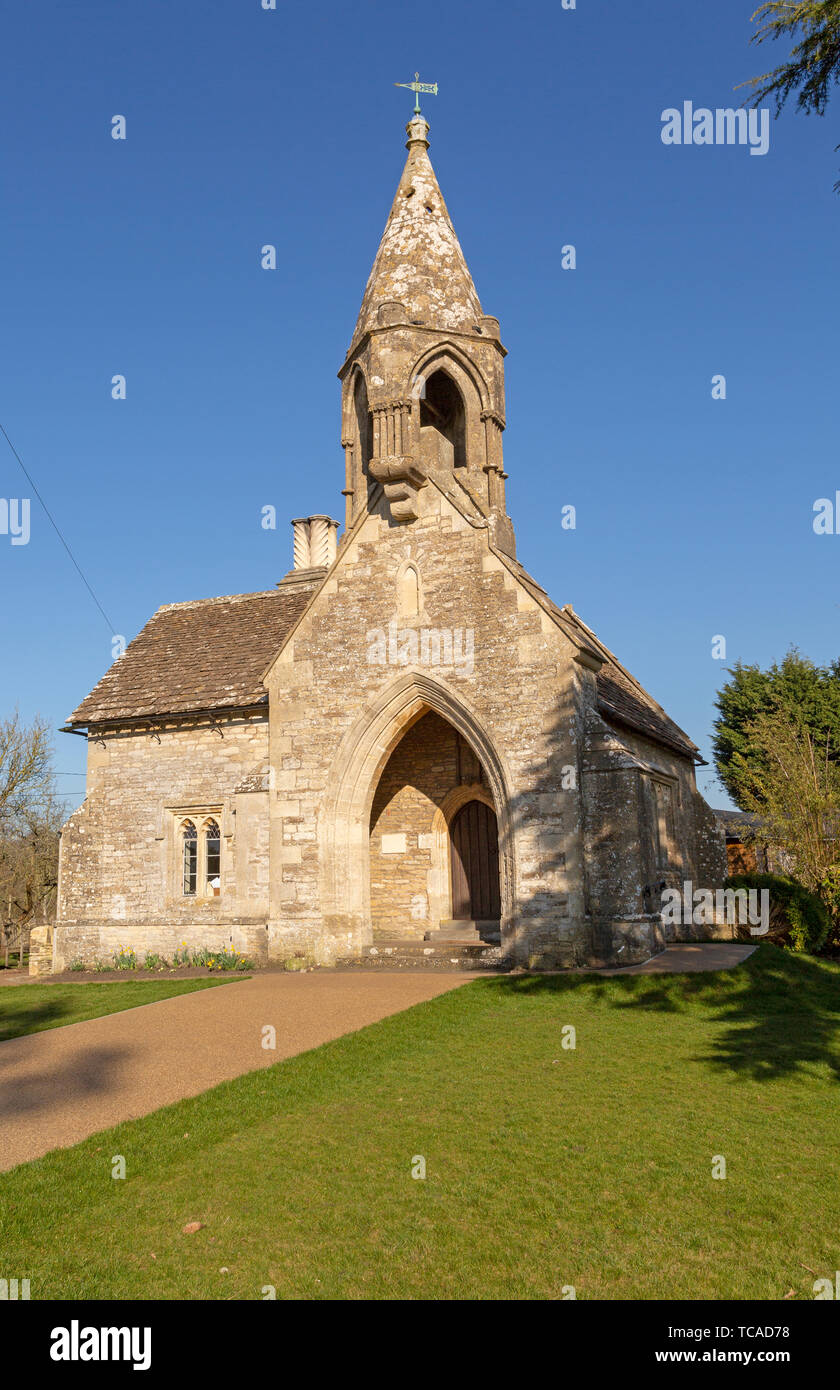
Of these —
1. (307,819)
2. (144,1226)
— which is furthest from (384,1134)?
(307,819)

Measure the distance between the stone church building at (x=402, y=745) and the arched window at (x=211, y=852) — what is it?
4 cm

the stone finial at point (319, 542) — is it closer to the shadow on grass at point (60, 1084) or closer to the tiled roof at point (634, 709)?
the tiled roof at point (634, 709)

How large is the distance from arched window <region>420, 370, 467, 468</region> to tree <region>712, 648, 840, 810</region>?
20.9m

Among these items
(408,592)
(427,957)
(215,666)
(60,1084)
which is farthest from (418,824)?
(60,1084)

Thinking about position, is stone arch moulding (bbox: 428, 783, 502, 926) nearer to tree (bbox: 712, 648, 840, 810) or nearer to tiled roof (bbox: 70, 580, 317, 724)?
tiled roof (bbox: 70, 580, 317, 724)

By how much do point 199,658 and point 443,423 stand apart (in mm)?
7105

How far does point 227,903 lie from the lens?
57.1 ft

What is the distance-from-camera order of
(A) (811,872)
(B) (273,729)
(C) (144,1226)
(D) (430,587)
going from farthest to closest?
(A) (811,872) → (B) (273,729) → (D) (430,587) → (C) (144,1226)

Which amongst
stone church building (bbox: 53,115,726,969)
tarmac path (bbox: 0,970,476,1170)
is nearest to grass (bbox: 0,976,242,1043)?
tarmac path (bbox: 0,970,476,1170)

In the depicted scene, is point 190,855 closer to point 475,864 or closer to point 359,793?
point 359,793
